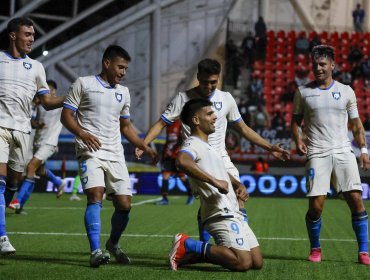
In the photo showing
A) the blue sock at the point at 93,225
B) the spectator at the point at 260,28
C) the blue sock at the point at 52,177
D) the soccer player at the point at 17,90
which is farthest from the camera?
the spectator at the point at 260,28

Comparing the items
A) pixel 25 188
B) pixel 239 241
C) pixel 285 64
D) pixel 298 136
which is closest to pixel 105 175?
pixel 239 241

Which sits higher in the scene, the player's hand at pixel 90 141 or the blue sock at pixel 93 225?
the player's hand at pixel 90 141

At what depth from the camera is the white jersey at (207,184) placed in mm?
6188

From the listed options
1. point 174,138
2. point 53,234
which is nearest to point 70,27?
point 174,138

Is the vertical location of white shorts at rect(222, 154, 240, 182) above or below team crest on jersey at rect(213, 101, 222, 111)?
below

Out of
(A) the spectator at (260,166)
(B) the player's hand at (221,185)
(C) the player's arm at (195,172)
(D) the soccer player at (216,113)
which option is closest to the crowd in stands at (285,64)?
(A) the spectator at (260,166)

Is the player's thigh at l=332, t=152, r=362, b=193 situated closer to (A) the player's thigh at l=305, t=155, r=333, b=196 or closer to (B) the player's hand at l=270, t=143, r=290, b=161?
(A) the player's thigh at l=305, t=155, r=333, b=196

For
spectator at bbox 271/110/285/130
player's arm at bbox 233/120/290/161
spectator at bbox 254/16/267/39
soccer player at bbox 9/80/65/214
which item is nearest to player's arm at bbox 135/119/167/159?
player's arm at bbox 233/120/290/161

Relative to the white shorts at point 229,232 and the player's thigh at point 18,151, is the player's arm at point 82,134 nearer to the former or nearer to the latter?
the player's thigh at point 18,151

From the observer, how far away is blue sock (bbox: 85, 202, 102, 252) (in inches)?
253

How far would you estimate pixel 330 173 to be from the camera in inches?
290

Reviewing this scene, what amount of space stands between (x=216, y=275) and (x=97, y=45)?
23500 mm

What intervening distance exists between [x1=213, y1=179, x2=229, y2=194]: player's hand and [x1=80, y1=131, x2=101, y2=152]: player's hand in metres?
1.21

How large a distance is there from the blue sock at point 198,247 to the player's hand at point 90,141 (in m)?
1.12
